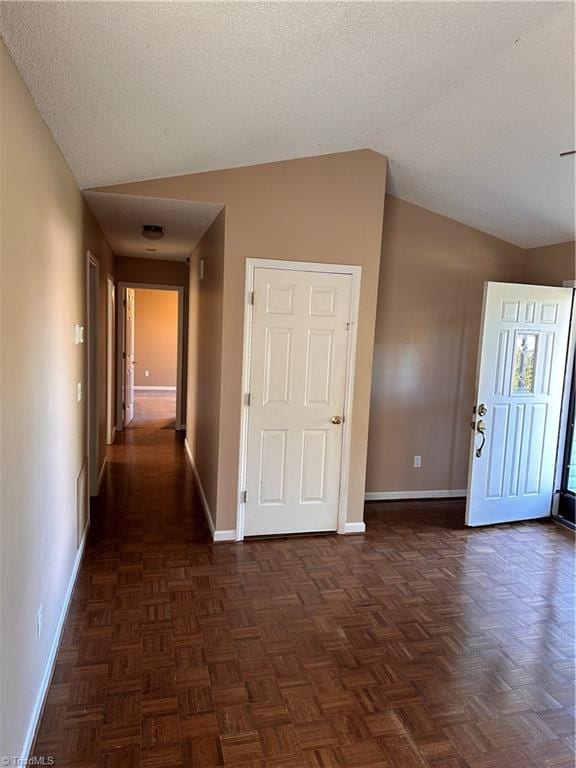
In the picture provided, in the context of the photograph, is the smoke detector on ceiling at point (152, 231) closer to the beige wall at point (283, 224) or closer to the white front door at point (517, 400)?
the beige wall at point (283, 224)

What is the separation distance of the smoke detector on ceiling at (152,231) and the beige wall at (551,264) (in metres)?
3.25

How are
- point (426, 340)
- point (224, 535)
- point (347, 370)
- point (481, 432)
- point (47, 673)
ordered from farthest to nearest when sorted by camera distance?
point (426, 340), point (481, 432), point (347, 370), point (224, 535), point (47, 673)

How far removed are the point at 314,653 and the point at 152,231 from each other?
3434 mm

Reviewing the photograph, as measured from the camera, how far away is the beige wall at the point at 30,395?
1547 mm

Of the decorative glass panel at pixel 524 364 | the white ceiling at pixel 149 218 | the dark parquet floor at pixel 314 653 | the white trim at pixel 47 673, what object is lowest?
the dark parquet floor at pixel 314 653

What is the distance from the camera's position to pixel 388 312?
14.9 feet

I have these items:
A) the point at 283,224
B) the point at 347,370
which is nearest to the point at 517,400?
the point at 347,370

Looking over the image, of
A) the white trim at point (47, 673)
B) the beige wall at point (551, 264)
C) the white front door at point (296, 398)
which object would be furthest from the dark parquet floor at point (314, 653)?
the beige wall at point (551, 264)

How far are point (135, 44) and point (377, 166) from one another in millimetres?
2332

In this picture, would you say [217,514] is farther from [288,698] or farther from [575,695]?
[575,695]

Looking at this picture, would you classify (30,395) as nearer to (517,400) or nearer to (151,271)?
(517,400)

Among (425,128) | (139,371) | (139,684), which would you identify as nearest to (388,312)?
(425,128)

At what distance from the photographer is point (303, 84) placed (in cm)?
217

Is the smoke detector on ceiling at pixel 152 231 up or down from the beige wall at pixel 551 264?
up
